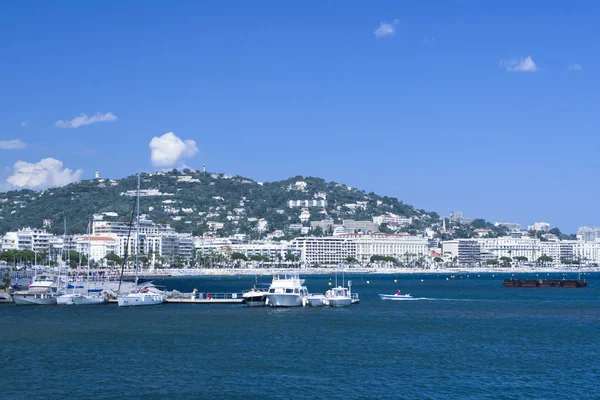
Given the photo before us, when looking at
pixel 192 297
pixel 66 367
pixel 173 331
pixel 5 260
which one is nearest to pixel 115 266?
pixel 5 260

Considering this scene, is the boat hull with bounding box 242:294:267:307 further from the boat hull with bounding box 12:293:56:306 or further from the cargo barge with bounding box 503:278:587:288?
the cargo barge with bounding box 503:278:587:288

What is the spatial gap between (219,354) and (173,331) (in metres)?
9.17

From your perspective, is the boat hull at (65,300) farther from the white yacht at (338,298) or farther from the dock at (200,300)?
the white yacht at (338,298)

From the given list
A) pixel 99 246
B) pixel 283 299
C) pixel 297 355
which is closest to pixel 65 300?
pixel 283 299

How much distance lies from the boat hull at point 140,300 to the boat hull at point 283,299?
9.89 metres

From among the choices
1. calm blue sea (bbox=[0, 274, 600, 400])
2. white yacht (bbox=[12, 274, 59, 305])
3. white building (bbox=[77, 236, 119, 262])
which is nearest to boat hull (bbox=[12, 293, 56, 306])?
white yacht (bbox=[12, 274, 59, 305])

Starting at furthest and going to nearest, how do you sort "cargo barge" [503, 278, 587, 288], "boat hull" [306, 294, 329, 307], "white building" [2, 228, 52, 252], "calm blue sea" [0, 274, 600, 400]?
"white building" [2, 228, 52, 252] < "cargo barge" [503, 278, 587, 288] < "boat hull" [306, 294, 329, 307] < "calm blue sea" [0, 274, 600, 400]

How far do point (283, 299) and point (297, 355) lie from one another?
24.2m

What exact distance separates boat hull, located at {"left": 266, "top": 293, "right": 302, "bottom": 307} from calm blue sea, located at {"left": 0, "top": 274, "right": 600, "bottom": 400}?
10.9 feet

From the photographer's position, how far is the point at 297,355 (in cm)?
3478

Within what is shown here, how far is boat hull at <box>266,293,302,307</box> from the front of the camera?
2317 inches

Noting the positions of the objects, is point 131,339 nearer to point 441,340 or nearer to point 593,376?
point 441,340

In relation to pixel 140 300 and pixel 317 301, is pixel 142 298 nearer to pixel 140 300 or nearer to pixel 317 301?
pixel 140 300

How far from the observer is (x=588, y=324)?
48094mm
